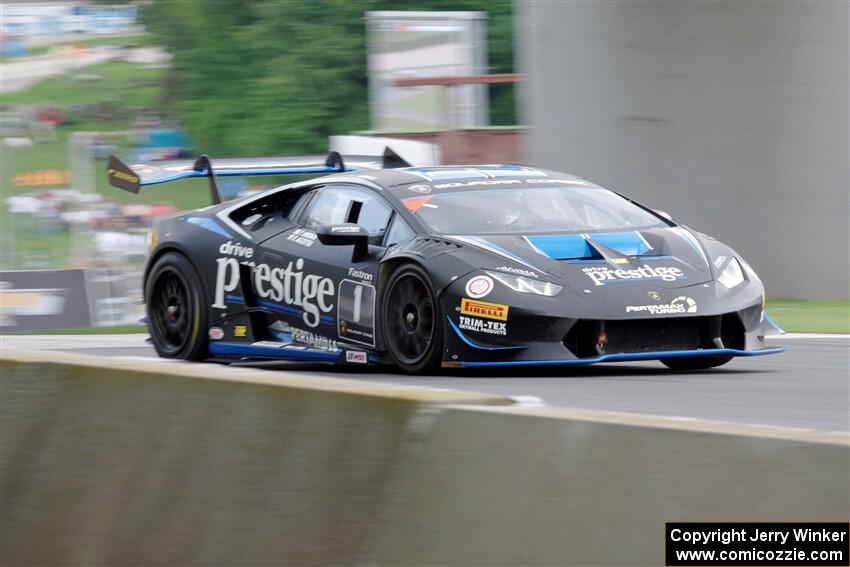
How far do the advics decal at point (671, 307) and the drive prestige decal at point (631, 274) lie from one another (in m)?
0.17

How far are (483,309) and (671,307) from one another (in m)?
0.96

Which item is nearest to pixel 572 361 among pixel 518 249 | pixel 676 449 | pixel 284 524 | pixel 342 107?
pixel 518 249

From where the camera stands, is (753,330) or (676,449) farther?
(753,330)

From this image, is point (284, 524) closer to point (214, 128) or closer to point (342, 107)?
point (342, 107)

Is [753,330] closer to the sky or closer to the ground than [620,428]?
closer to the ground

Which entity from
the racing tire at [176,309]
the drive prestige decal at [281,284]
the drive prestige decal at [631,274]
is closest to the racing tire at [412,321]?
the drive prestige decal at [281,284]

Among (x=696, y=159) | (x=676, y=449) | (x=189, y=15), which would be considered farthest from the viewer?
(x=189, y=15)

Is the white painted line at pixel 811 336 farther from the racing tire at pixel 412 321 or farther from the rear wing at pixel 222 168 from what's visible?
the racing tire at pixel 412 321

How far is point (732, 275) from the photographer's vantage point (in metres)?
8.24

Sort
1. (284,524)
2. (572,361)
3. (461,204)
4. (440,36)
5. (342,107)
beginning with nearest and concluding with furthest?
(284,524) < (572,361) < (461,204) < (440,36) < (342,107)

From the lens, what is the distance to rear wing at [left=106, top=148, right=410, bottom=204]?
34.2 ft

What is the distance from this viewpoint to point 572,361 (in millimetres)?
7656

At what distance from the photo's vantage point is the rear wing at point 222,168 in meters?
10.4

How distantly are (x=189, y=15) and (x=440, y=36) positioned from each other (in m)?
13.9
